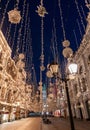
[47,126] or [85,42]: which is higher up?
[85,42]

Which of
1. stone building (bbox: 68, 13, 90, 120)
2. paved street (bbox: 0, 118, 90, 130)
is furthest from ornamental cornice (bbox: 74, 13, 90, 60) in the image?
paved street (bbox: 0, 118, 90, 130)

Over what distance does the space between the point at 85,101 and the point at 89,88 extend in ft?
11.7

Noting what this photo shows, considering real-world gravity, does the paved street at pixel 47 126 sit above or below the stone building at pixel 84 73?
below

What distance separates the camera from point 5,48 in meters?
29.8

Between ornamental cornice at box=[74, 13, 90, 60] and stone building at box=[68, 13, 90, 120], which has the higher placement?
ornamental cornice at box=[74, 13, 90, 60]

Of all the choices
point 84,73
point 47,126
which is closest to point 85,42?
point 84,73

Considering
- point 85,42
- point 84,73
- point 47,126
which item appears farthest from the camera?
point 84,73

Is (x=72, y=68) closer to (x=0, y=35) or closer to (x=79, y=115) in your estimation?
(x=0, y=35)

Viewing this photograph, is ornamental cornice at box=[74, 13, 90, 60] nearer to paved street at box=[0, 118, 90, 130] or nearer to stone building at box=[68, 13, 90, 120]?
stone building at box=[68, 13, 90, 120]

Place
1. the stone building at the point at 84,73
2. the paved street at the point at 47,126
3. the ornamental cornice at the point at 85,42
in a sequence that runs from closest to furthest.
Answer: the paved street at the point at 47,126, the ornamental cornice at the point at 85,42, the stone building at the point at 84,73

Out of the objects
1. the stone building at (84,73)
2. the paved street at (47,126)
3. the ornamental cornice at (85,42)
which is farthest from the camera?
the stone building at (84,73)

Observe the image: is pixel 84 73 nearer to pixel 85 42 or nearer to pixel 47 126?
pixel 85 42

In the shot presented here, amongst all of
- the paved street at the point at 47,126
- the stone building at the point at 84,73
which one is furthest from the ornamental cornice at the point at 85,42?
the paved street at the point at 47,126

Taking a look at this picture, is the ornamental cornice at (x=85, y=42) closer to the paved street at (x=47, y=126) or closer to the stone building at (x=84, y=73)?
the stone building at (x=84, y=73)
